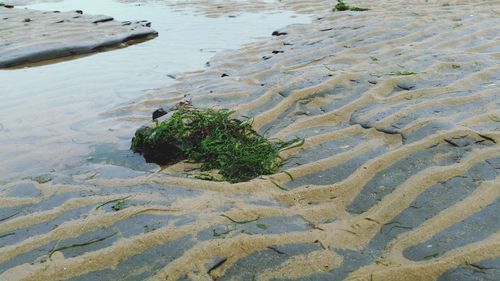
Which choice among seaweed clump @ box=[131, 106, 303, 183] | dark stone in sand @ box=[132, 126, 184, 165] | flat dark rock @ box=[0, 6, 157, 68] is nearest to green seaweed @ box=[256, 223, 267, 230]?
seaweed clump @ box=[131, 106, 303, 183]

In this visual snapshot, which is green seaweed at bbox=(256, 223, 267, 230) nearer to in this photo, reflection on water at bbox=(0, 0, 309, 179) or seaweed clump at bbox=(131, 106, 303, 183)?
seaweed clump at bbox=(131, 106, 303, 183)

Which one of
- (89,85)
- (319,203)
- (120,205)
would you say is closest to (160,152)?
(120,205)

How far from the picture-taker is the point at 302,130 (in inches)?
120

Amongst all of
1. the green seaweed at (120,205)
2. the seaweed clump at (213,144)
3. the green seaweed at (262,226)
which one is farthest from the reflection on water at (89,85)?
the green seaweed at (262,226)

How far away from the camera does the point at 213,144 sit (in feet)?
9.61

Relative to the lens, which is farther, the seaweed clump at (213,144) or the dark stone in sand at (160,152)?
the dark stone in sand at (160,152)

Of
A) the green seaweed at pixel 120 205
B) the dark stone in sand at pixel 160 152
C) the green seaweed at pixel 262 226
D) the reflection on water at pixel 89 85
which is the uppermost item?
the green seaweed at pixel 120 205

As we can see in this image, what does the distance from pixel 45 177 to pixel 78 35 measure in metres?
5.05

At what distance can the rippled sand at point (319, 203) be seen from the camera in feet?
6.00

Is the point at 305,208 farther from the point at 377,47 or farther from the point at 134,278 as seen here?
the point at 377,47

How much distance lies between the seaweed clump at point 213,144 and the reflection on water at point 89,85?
0.43m

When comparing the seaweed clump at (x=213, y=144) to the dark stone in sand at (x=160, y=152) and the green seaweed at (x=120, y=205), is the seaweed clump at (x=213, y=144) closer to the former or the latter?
the dark stone in sand at (x=160, y=152)

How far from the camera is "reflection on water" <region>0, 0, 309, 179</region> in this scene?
3.50m

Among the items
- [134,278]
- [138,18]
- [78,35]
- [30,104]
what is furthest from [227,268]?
[138,18]
